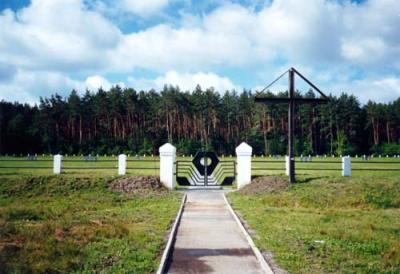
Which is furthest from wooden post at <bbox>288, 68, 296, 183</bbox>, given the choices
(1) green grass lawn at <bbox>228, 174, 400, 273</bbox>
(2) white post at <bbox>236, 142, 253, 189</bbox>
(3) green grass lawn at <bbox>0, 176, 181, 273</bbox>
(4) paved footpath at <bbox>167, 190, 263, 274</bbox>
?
(4) paved footpath at <bbox>167, 190, 263, 274</bbox>

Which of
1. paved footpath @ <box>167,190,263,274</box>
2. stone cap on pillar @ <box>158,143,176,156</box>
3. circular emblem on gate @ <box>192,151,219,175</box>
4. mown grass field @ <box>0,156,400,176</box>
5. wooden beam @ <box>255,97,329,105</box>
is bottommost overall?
paved footpath @ <box>167,190,263,274</box>

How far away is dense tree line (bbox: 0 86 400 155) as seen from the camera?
7788cm

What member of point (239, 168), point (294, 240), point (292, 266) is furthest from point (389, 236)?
point (239, 168)

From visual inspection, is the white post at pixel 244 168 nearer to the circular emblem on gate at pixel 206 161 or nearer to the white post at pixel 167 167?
the circular emblem on gate at pixel 206 161

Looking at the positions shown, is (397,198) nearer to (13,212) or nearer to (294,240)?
(294,240)

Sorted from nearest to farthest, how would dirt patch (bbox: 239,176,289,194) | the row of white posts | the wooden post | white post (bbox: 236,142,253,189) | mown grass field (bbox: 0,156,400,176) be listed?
dirt patch (bbox: 239,176,289,194)
the wooden post
the row of white posts
white post (bbox: 236,142,253,189)
mown grass field (bbox: 0,156,400,176)

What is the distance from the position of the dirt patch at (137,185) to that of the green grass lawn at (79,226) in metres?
0.59

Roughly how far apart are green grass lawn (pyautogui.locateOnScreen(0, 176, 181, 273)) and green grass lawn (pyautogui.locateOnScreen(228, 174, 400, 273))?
2.69 m

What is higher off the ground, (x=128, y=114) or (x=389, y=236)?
(x=128, y=114)

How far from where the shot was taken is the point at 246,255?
30.5 ft

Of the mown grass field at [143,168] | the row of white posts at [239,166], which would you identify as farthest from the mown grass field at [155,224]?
the mown grass field at [143,168]

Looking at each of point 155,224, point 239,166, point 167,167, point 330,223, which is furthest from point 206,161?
point 155,224

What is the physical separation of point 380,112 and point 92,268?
84655 mm

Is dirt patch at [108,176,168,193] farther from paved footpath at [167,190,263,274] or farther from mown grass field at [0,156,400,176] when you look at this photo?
paved footpath at [167,190,263,274]
